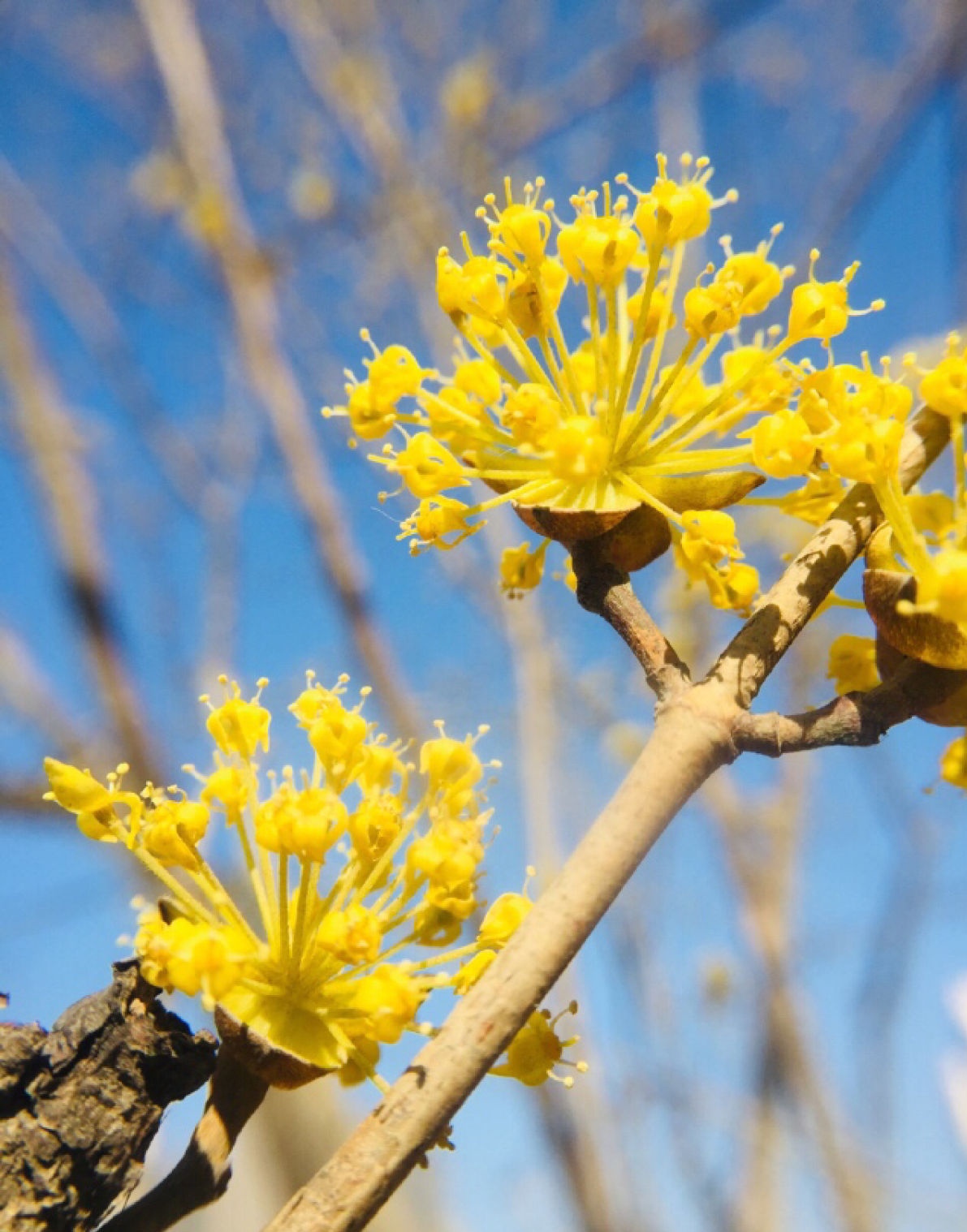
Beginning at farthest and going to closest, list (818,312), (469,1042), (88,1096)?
(818,312) → (88,1096) → (469,1042)

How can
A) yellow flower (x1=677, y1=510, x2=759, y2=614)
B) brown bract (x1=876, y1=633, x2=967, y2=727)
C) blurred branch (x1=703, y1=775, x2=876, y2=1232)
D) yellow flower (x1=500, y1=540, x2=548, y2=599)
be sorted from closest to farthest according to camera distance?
brown bract (x1=876, y1=633, x2=967, y2=727), yellow flower (x1=677, y1=510, x2=759, y2=614), yellow flower (x1=500, y1=540, x2=548, y2=599), blurred branch (x1=703, y1=775, x2=876, y2=1232)

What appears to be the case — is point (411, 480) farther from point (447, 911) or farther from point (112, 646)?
point (112, 646)

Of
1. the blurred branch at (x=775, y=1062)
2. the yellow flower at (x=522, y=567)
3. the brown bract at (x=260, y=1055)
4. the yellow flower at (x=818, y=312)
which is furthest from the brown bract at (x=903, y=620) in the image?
the blurred branch at (x=775, y=1062)

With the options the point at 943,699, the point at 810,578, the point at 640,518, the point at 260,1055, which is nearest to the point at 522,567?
the point at 640,518

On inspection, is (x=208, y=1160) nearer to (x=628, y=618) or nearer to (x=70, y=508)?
(x=628, y=618)

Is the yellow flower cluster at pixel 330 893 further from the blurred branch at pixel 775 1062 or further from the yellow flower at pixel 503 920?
the blurred branch at pixel 775 1062

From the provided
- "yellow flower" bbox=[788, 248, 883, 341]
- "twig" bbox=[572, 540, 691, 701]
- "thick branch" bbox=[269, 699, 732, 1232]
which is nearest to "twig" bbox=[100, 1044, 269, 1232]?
"thick branch" bbox=[269, 699, 732, 1232]

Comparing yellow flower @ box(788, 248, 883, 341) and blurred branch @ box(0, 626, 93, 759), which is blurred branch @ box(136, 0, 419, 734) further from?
yellow flower @ box(788, 248, 883, 341)
